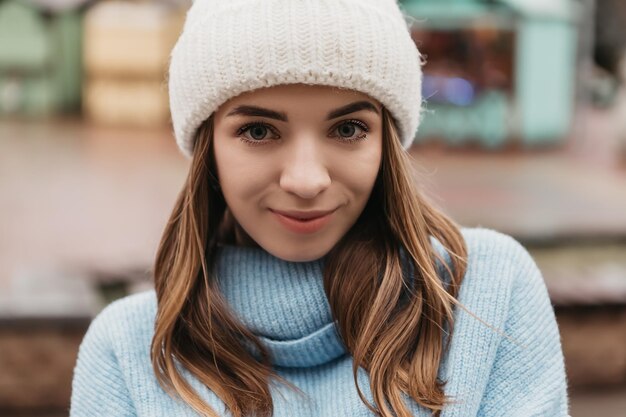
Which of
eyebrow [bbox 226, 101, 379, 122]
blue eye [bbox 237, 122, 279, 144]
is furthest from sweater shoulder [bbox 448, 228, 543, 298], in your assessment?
blue eye [bbox 237, 122, 279, 144]

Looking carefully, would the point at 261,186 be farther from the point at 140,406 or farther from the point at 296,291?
the point at 140,406

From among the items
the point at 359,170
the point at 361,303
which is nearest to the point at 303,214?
the point at 359,170

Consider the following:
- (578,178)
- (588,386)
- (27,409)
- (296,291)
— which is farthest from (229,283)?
(578,178)

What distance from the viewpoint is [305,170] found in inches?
71.3

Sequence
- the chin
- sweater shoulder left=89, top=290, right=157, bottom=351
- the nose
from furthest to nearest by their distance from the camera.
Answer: sweater shoulder left=89, top=290, right=157, bottom=351
the chin
the nose

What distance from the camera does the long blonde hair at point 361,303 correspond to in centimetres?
190

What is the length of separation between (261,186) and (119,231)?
5980mm

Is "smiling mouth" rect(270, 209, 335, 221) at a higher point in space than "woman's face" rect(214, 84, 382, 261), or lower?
lower

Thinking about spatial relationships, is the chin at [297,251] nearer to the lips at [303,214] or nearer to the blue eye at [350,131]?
the lips at [303,214]

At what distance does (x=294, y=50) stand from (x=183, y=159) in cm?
995

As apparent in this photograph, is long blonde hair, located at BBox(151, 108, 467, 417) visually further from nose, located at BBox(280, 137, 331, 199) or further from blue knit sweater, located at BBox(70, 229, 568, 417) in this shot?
nose, located at BBox(280, 137, 331, 199)

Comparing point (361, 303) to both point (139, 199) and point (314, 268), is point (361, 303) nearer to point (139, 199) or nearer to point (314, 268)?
point (314, 268)

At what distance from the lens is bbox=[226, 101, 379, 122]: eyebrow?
1.84m

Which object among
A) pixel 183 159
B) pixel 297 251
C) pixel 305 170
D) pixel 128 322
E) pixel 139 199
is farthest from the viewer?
pixel 183 159
